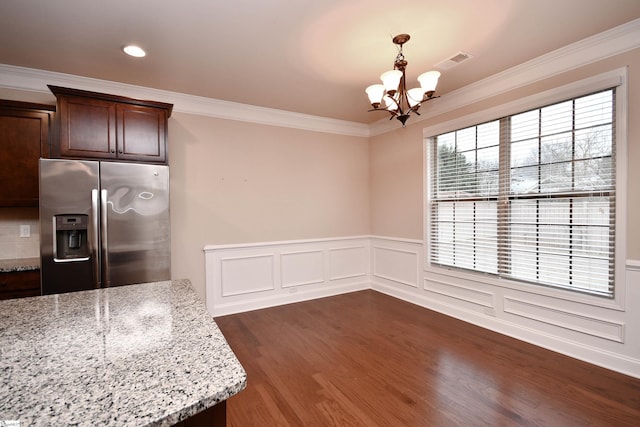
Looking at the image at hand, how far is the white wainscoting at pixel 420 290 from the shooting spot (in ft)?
8.46

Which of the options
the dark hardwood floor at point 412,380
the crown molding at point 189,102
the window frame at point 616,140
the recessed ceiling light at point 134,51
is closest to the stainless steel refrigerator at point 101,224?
the recessed ceiling light at point 134,51

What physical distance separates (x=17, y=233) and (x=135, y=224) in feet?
4.19

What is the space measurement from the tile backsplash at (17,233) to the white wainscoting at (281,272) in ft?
5.50

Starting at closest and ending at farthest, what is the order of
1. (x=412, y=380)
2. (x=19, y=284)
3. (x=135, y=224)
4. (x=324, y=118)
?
1. (x=412, y=380)
2. (x=19, y=284)
3. (x=135, y=224)
4. (x=324, y=118)

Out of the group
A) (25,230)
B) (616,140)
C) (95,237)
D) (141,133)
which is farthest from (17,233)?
(616,140)

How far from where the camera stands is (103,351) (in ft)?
3.38

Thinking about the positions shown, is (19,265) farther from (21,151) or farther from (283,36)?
(283,36)

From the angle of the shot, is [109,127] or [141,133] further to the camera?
[141,133]

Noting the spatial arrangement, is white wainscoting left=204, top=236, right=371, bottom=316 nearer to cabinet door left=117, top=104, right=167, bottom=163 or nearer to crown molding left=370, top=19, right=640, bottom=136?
cabinet door left=117, top=104, right=167, bottom=163

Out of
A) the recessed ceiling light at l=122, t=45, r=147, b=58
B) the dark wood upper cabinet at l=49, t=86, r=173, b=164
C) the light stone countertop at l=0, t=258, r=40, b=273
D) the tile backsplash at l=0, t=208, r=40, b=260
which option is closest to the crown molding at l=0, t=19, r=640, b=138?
Answer: the dark wood upper cabinet at l=49, t=86, r=173, b=164

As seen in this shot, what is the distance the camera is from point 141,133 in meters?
3.04

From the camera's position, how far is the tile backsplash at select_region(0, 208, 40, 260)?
9.82 feet

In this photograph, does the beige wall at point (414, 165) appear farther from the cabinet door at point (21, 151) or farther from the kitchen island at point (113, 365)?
the cabinet door at point (21, 151)

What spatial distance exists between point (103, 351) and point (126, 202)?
2.19m
